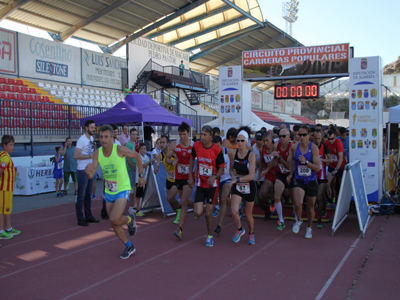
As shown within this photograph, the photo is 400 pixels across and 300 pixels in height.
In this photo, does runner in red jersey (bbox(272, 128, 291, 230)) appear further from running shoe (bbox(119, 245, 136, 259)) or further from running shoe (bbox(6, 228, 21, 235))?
running shoe (bbox(6, 228, 21, 235))

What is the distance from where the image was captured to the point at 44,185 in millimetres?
12836

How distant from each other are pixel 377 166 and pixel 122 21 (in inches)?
870

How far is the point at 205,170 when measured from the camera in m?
6.61

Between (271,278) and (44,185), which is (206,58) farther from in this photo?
(271,278)

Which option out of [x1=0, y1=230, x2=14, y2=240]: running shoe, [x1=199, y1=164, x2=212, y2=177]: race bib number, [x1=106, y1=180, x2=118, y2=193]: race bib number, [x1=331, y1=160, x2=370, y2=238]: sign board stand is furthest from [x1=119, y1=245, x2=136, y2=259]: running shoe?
[x1=331, y1=160, x2=370, y2=238]: sign board stand

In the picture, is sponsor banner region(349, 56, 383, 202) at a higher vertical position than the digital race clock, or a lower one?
lower

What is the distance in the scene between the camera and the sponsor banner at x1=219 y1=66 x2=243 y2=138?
1209 cm

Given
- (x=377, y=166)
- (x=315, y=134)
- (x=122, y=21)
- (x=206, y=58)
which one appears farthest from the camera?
(x=206, y=58)

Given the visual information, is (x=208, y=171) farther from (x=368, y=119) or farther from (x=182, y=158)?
(x=368, y=119)

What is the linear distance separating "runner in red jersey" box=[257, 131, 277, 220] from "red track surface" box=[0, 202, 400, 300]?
0.71 m

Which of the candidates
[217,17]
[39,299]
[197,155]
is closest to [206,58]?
[217,17]

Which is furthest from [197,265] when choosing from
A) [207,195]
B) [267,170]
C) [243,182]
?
[267,170]

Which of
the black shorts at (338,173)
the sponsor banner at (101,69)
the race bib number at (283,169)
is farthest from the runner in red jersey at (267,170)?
the sponsor banner at (101,69)

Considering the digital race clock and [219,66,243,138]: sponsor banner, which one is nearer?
[219,66,243,138]: sponsor banner
